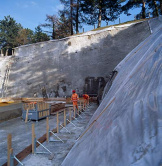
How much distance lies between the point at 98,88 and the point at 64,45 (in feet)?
25.1

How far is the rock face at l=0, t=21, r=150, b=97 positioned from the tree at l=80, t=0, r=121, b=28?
480 inches

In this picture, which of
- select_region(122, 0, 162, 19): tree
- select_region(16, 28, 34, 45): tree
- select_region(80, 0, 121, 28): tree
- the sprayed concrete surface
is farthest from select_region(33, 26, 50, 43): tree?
the sprayed concrete surface

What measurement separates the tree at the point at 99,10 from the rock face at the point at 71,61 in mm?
12197

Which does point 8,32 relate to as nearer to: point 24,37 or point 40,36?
point 24,37

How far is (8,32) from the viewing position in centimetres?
4581

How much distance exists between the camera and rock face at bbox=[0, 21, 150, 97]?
18903 mm

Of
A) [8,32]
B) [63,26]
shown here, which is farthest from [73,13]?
[8,32]

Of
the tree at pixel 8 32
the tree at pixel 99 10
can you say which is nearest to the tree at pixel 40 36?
the tree at pixel 8 32

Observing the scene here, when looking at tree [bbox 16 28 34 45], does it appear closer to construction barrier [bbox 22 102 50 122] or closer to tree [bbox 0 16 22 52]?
tree [bbox 0 16 22 52]

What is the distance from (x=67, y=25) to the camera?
33.3 m

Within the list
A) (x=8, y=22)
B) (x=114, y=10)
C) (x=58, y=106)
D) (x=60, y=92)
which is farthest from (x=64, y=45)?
(x=8, y=22)

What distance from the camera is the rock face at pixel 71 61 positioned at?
62.0ft

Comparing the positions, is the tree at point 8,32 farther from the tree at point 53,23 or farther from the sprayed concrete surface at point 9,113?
the sprayed concrete surface at point 9,113

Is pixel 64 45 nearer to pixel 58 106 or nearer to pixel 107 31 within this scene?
pixel 107 31
